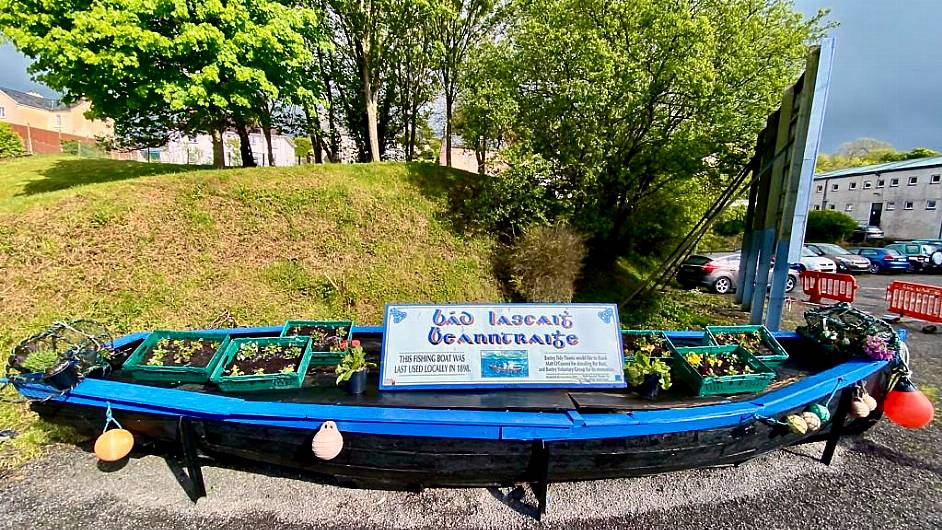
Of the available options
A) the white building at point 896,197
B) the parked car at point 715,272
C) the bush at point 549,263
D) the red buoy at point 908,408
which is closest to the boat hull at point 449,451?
the red buoy at point 908,408

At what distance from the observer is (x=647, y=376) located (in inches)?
113

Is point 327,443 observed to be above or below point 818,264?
below

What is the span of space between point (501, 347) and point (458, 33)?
13.1 metres

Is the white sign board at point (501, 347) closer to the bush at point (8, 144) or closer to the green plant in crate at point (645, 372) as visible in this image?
the green plant in crate at point (645, 372)

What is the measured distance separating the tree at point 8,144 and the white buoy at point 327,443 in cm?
A: 3072

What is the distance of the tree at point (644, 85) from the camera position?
650cm

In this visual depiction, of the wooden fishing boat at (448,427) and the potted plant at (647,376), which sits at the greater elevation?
the potted plant at (647,376)

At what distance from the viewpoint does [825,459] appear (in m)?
3.20

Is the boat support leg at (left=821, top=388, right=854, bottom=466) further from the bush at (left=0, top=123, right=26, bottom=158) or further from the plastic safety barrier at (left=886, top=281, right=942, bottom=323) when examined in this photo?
the bush at (left=0, top=123, right=26, bottom=158)

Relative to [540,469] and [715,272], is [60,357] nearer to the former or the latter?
[540,469]

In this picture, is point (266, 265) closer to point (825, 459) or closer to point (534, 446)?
point (534, 446)

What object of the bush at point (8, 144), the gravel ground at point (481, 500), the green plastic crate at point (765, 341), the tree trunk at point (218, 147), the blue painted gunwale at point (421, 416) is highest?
the bush at point (8, 144)

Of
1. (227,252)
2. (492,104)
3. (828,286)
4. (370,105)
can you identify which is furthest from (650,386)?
(370,105)

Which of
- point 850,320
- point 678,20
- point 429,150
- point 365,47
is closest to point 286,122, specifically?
point 365,47
